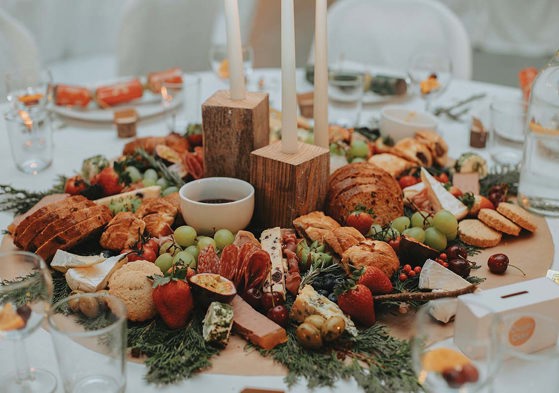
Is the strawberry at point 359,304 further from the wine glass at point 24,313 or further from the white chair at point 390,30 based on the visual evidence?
the white chair at point 390,30

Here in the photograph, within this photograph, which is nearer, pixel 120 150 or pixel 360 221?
pixel 360 221

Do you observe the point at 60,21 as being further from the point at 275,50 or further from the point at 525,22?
the point at 525,22

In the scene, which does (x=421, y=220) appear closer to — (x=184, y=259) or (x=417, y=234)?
(x=417, y=234)

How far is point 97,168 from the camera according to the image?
6.26 feet

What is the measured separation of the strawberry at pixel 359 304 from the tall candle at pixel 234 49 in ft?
2.13

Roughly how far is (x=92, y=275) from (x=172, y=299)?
23 cm

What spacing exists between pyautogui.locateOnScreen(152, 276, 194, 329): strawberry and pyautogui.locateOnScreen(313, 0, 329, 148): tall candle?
2.04ft

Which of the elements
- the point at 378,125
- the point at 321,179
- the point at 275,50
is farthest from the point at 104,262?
the point at 275,50

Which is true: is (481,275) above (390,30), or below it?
below

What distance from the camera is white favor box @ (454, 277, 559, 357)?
1.07m

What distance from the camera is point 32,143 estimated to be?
201cm

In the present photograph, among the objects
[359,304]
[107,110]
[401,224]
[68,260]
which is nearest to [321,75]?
[401,224]

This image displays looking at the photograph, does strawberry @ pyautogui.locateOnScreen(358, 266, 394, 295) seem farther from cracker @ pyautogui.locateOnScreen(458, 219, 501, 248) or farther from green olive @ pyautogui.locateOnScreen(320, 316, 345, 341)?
cracker @ pyautogui.locateOnScreen(458, 219, 501, 248)

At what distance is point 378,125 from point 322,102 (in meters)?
0.67
